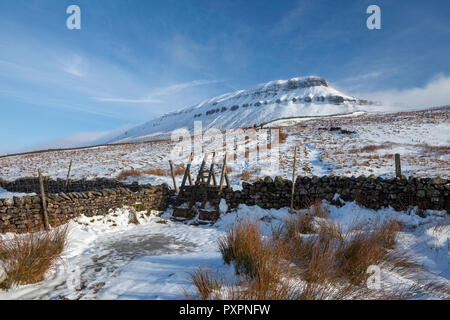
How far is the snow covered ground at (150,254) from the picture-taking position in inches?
131

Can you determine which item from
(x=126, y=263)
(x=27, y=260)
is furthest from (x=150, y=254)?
(x=27, y=260)

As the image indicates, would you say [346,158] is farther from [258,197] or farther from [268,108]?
[268,108]

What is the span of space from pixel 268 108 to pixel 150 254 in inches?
3855

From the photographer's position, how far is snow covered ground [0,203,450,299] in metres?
3.34

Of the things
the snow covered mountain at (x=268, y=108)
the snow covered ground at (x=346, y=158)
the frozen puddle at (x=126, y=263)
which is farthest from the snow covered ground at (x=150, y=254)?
the snow covered mountain at (x=268, y=108)

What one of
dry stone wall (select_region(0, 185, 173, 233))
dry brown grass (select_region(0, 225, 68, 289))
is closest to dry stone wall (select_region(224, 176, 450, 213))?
dry stone wall (select_region(0, 185, 173, 233))

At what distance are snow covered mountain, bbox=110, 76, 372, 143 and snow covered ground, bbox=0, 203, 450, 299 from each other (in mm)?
63221

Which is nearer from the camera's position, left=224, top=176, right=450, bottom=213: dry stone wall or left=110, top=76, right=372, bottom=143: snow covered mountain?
left=224, top=176, right=450, bottom=213: dry stone wall

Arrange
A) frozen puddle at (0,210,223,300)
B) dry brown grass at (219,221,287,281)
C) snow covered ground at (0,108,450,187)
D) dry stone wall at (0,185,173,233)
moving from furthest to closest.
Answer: snow covered ground at (0,108,450,187), dry stone wall at (0,185,173,233), frozen puddle at (0,210,223,300), dry brown grass at (219,221,287,281)

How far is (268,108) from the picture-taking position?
97.4 metres

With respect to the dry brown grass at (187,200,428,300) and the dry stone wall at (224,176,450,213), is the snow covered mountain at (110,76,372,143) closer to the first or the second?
the dry stone wall at (224,176,450,213)

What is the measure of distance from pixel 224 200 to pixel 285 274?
19.1 ft

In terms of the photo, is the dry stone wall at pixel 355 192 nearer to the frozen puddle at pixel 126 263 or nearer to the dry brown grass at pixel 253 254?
the frozen puddle at pixel 126 263
